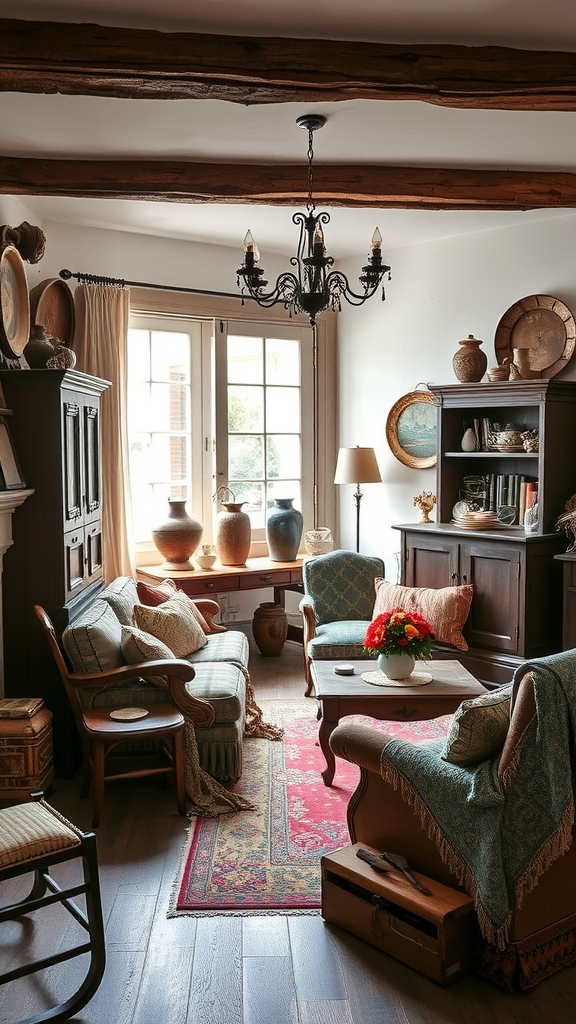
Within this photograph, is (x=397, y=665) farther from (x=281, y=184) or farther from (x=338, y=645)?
(x=281, y=184)

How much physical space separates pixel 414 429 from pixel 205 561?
1.79m

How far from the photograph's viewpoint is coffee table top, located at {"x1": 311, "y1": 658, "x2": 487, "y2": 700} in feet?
12.8

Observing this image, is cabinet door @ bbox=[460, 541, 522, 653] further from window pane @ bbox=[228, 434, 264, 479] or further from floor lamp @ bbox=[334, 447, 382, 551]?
window pane @ bbox=[228, 434, 264, 479]

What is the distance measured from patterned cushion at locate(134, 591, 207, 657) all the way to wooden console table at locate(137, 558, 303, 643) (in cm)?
90

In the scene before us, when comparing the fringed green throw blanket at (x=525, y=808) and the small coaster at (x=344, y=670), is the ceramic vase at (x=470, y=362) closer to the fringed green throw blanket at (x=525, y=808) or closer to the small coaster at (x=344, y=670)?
the small coaster at (x=344, y=670)

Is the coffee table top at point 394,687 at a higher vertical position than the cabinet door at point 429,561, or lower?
lower

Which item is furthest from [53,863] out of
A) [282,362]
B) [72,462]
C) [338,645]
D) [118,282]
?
[282,362]

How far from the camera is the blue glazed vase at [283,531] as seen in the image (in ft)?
20.8

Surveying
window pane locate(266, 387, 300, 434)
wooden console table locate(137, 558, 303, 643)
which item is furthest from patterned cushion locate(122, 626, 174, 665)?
window pane locate(266, 387, 300, 434)

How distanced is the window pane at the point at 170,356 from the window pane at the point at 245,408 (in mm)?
387

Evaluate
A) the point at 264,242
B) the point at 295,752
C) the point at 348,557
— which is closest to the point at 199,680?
the point at 295,752

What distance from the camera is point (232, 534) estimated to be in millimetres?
6133

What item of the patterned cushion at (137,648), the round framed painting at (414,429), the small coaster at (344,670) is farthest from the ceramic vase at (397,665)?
the round framed painting at (414,429)

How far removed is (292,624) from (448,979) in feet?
14.7
